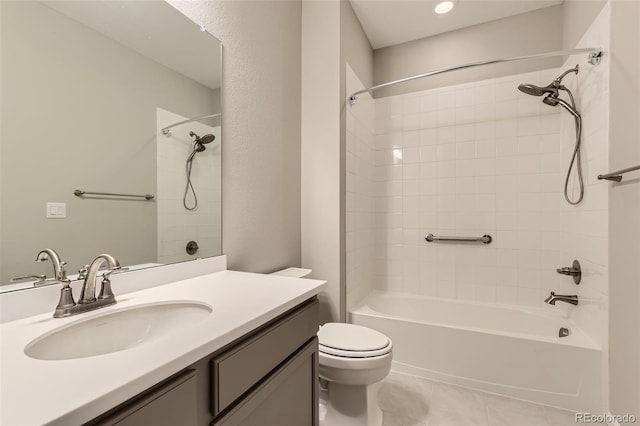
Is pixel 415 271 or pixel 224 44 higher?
pixel 224 44

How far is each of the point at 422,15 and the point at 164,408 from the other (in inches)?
112

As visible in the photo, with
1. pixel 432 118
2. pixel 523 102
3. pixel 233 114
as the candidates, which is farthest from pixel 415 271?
pixel 233 114

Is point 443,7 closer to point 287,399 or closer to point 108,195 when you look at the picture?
point 108,195

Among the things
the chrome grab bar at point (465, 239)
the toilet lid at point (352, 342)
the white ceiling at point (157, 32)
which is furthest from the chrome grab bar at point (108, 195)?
the chrome grab bar at point (465, 239)

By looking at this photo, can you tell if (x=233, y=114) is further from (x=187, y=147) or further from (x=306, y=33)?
(x=306, y=33)

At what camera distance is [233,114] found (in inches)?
58.2

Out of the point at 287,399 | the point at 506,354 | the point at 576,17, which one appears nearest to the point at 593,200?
the point at 506,354

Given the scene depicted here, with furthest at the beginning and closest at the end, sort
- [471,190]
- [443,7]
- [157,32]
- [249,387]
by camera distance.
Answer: [471,190] → [443,7] → [157,32] → [249,387]

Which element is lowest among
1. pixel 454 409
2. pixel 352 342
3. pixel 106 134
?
pixel 454 409

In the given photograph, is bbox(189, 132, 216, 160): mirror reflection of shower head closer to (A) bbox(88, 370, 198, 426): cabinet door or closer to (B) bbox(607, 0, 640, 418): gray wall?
(A) bbox(88, 370, 198, 426): cabinet door

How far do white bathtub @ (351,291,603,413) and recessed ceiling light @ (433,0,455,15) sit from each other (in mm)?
2315

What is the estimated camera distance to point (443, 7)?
2.22 metres

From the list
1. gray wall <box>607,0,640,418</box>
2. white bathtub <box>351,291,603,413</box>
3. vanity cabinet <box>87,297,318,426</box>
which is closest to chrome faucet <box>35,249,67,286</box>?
vanity cabinet <box>87,297,318,426</box>

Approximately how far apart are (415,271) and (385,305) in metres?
0.41
